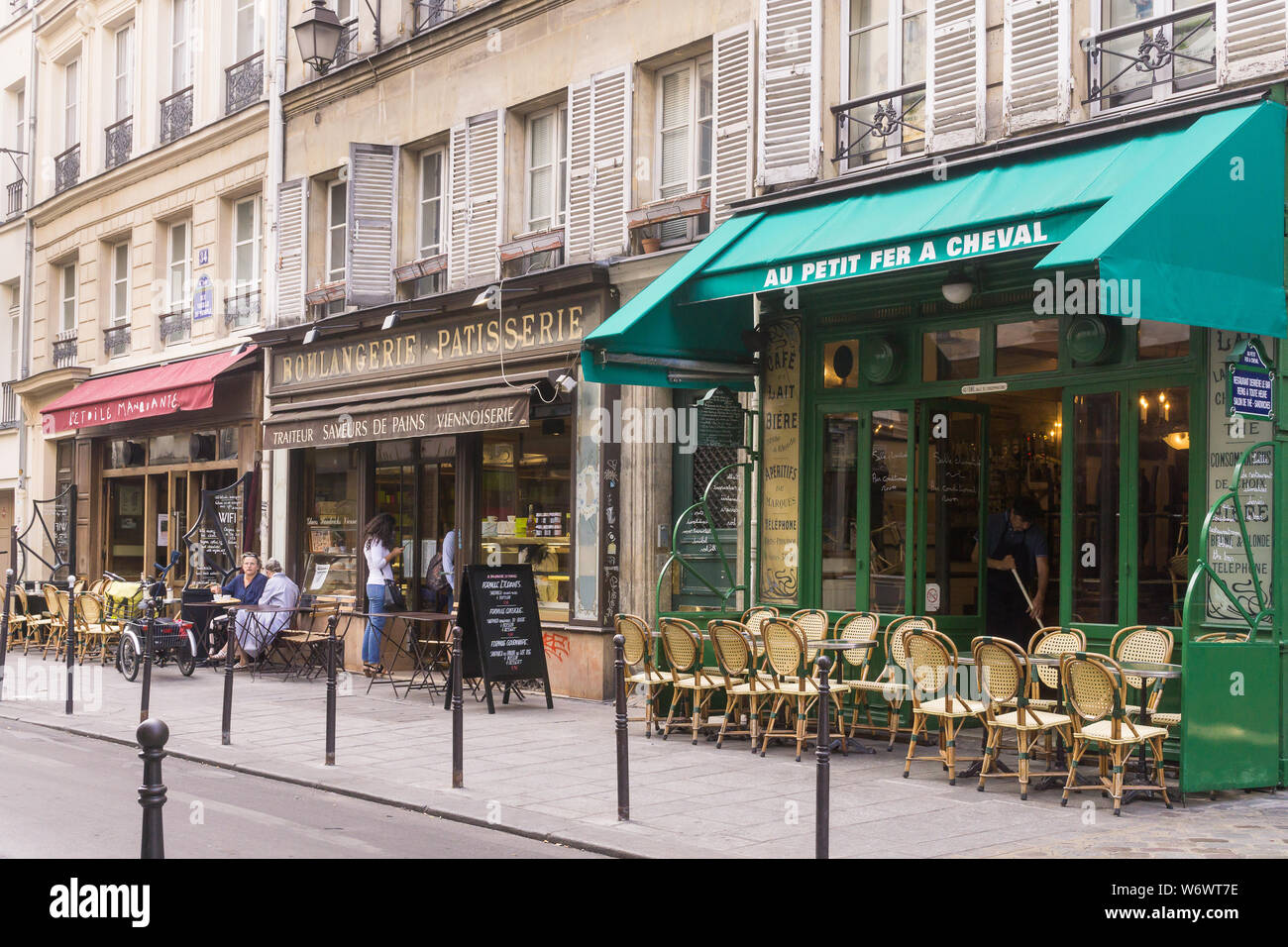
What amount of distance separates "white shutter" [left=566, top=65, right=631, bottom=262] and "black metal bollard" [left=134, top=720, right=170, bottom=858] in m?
10.1

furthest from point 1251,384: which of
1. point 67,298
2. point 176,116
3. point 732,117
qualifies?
point 67,298

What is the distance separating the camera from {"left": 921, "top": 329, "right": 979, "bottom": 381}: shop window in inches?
450

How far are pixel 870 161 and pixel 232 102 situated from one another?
12325 millimetres

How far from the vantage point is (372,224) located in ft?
59.0

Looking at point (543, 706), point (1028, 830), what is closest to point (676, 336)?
point (543, 706)

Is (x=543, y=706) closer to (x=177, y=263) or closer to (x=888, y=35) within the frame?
(x=888, y=35)

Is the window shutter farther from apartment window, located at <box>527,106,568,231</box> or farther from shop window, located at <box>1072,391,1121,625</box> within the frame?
shop window, located at <box>1072,391,1121,625</box>

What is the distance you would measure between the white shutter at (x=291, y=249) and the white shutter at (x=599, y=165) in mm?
5509

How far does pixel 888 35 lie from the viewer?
12203mm

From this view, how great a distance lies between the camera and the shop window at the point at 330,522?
61.7 feet

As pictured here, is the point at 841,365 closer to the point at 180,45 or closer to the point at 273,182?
the point at 273,182

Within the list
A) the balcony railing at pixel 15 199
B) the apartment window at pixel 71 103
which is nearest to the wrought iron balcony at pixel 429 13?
the apartment window at pixel 71 103

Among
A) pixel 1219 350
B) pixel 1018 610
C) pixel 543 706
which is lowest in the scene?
pixel 543 706
